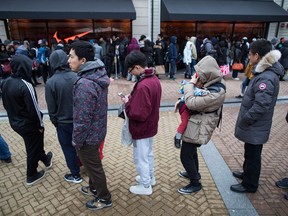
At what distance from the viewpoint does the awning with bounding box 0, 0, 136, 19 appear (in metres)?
10.5

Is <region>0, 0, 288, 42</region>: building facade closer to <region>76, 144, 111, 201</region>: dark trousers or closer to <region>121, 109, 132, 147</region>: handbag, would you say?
<region>121, 109, 132, 147</region>: handbag

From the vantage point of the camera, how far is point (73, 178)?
3645 mm

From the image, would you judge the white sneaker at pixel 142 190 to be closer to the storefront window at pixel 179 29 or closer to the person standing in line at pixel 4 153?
the person standing in line at pixel 4 153

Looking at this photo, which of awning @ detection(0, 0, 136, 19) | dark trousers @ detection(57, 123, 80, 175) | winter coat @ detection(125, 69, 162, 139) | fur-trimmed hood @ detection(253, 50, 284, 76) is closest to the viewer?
winter coat @ detection(125, 69, 162, 139)

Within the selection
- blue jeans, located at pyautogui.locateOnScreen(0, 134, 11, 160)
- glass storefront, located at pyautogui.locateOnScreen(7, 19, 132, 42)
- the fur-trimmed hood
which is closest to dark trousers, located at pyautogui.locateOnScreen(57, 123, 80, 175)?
blue jeans, located at pyautogui.locateOnScreen(0, 134, 11, 160)

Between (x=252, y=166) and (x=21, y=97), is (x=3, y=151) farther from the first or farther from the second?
(x=252, y=166)

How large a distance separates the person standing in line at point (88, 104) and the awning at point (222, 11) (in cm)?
999

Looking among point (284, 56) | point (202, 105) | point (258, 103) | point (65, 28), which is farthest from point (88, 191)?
point (65, 28)

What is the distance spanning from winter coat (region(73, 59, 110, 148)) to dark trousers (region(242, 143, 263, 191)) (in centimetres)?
202

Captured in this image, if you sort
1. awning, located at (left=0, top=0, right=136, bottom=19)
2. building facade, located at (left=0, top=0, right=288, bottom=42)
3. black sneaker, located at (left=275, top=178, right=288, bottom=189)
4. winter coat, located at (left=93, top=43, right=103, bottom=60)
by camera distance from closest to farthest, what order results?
black sneaker, located at (left=275, top=178, right=288, bottom=189) < winter coat, located at (left=93, top=43, right=103, bottom=60) < awning, located at (left=0, top=0, right=136, bottom=19) < building facade, located at (left=0, top=0, right=288, bottom=42)

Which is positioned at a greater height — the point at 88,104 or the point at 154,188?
the point at 88,104

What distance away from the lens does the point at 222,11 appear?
489 inches

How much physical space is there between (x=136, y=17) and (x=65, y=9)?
147 inches

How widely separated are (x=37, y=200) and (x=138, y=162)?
153cm
